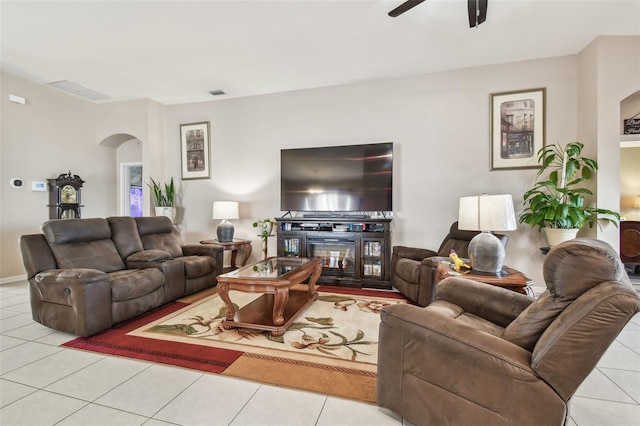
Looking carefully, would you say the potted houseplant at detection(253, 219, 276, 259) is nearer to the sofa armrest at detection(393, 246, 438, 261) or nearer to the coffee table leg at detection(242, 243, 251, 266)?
the coffee table leg at detection(242, 243, 251, 266)

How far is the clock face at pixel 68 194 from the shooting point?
4.86 m

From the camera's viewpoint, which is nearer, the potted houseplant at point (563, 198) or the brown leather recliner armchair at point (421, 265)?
the brown leather recliner armchair at point (421, 265)

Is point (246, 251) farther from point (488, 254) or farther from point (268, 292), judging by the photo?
point (488, 254)

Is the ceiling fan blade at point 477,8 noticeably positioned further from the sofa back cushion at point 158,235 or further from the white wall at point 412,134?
the sofa back cushion at point 158,235

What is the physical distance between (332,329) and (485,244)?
1.49m

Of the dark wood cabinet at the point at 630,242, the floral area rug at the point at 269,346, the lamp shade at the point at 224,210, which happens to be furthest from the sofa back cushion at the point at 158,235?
the dark wood cabinet at the point at 630,242

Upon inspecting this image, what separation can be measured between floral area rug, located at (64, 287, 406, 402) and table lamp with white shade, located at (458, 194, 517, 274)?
3.60 feet

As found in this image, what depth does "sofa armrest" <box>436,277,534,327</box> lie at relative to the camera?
1.76m

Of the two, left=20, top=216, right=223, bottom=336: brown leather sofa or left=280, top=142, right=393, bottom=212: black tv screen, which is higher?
left=280, top=142, right=393, bottom=212: black tv screen

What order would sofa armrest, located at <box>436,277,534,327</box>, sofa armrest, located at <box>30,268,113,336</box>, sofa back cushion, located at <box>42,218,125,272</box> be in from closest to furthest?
1. sofa armrest, located at <box>436,277,534,327</box>
2. sofa armrest, located at <box>30,268,113,336</box>
3. sofa back cushion, located at <box>42,218,125,272</box>

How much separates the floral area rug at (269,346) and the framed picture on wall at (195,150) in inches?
112

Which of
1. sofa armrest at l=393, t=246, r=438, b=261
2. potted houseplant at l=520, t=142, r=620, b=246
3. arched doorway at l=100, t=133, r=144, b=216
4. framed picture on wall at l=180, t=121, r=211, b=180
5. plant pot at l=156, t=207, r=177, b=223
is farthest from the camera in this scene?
arched doorway at l=100, t=133, r=144, b=216

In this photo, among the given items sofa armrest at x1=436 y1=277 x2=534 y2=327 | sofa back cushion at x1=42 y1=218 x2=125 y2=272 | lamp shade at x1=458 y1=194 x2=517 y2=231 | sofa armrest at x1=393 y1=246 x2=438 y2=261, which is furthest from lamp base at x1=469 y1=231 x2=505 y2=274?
sofa back cushion at x1=42 y1=218 x2=125 y2=272

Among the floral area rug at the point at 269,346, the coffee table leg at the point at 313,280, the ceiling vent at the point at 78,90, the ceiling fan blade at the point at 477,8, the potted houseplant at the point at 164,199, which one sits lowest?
the floral area rug at the point at 269,346
